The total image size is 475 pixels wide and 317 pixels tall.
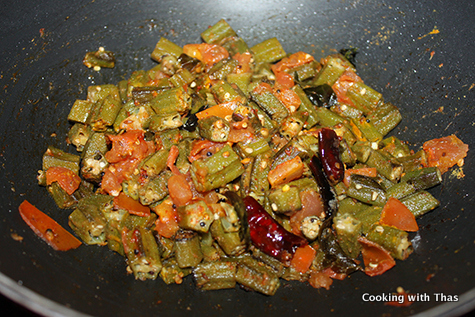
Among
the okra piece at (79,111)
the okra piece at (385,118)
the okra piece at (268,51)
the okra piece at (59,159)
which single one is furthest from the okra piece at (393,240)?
the okra piece at (79,111)

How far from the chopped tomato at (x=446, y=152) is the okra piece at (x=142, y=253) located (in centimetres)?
317

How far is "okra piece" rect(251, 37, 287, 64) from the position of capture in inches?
176

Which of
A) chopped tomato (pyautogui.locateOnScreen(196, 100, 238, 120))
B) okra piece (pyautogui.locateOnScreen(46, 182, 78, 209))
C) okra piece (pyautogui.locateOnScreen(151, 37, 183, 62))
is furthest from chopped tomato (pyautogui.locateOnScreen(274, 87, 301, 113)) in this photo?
okra piece (pyautogui.locateOnScreen(46, 182, 78, 209))

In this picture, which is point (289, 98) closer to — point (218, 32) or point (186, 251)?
point (218, 32)

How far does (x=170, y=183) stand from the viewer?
11.1ft

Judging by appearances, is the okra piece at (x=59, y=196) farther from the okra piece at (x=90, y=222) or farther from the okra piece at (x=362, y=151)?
the okra piece at (x=362, y=151)

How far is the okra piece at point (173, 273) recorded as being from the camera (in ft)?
10.6

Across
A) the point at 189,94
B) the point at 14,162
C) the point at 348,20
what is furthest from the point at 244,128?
the point at 14,162

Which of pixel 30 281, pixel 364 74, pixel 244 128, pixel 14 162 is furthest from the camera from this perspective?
pixel 364 74

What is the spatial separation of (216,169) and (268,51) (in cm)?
209

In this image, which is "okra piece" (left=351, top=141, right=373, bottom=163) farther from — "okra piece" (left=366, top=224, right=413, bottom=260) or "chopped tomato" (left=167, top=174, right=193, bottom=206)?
"chopped tomato" (left=167, top=174, right=193, bottom=206)

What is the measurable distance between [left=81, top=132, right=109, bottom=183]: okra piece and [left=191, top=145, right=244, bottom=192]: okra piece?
1.09 meters

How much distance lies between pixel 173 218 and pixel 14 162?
1.70m

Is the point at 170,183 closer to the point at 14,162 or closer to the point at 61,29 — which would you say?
the point at 14,162
